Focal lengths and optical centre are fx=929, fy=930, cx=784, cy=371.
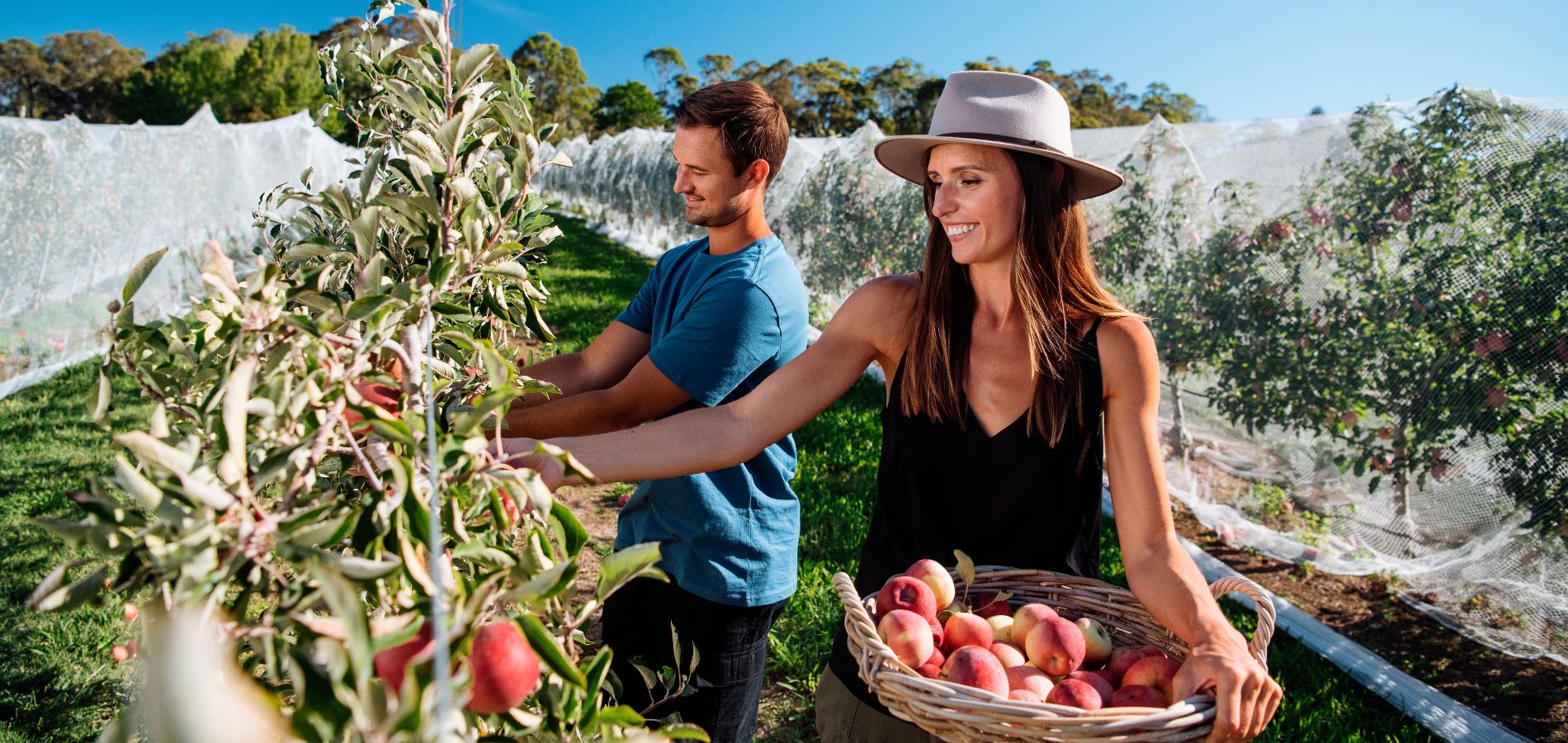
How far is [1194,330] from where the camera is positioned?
4.89 m

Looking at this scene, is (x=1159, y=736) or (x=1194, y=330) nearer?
(x=1159, y=736)

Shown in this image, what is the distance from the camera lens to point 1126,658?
1396 mm

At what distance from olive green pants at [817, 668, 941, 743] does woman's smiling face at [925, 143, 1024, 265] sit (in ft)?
2.59

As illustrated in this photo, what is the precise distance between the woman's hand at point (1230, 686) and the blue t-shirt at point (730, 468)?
90 centimetres

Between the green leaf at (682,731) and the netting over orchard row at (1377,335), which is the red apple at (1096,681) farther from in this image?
the netting over orchard row at (1377,335)

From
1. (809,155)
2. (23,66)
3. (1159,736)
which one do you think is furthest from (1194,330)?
(23,66)

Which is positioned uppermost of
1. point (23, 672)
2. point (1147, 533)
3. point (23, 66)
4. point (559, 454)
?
point (23, 66)

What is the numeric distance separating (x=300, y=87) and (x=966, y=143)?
247ft

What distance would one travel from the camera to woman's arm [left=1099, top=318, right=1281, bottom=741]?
1.15 meters

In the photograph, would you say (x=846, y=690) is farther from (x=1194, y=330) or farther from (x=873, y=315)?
(x=1194, y=330)

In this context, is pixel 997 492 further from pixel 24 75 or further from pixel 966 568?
pixel 24 75

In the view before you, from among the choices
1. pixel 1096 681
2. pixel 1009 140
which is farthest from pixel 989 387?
pixel 1096 681

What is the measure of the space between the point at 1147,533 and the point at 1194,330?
12.5 feet

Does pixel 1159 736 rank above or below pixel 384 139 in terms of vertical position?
below
